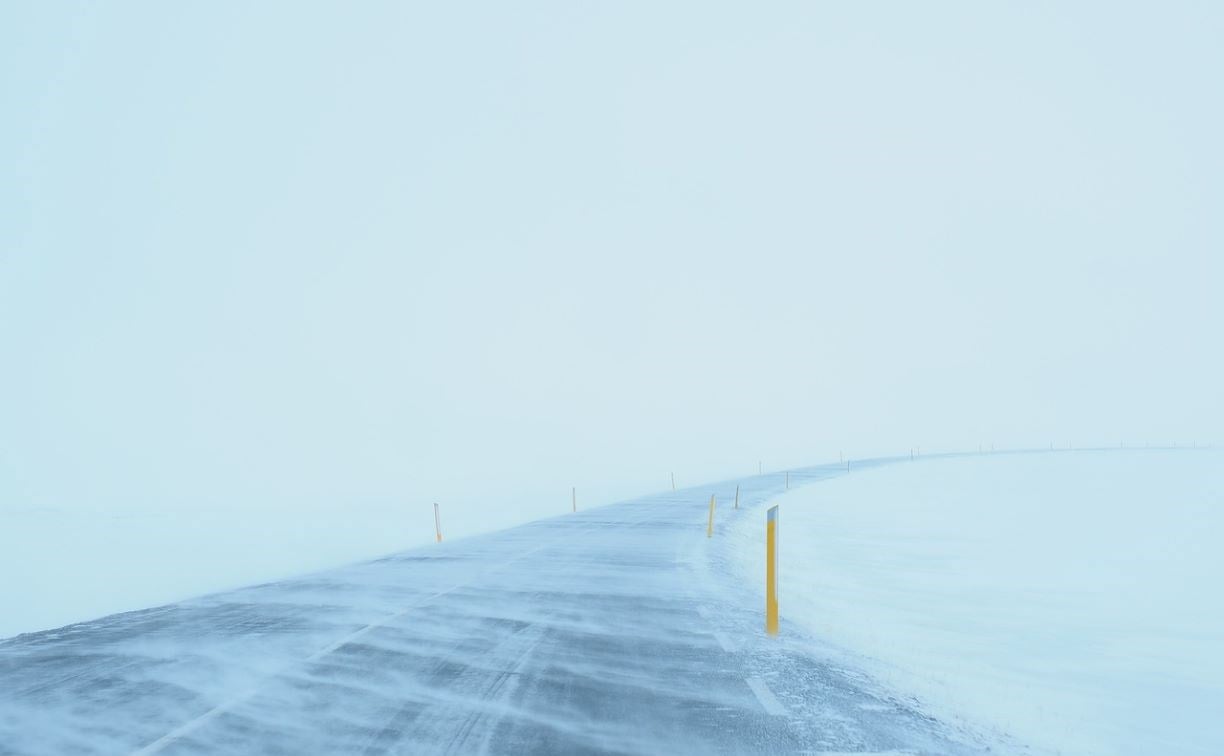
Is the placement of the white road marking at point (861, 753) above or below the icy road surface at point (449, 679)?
below

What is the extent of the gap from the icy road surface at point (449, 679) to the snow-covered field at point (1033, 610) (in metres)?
1.11

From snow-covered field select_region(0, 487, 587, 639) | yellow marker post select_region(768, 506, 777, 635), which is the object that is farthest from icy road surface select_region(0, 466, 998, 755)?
snow-covered field select_region(0, 487, 587, 639)

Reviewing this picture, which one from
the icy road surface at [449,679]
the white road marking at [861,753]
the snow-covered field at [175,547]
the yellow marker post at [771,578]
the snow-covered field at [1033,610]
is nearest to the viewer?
the white road marking at [861,753]

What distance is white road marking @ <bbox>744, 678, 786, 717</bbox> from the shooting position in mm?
5977

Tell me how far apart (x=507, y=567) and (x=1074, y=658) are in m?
9.37

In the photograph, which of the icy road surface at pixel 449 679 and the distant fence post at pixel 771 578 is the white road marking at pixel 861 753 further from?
the distant fence post at pixel 771 578

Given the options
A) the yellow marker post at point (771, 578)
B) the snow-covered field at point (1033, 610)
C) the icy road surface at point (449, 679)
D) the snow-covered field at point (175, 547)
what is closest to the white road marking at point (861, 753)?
the icy road surface at point (449, 679)

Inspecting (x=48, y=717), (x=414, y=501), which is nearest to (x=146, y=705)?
(x=48, y=717)

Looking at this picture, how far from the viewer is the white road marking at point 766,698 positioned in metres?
5.98

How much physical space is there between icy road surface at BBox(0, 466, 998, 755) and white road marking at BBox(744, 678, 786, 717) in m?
0.02

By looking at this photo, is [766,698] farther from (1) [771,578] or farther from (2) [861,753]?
(1) [771,578]

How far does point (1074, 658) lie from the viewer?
32.1 ft

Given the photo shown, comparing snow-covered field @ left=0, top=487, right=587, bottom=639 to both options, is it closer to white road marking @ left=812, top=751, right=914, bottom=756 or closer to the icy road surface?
the icy road surface

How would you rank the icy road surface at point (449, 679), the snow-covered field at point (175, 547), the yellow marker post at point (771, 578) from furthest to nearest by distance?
the snow-covered field at point (175, 547) → the yellow marker post at point (771, 578) → the icy road surface at point (449, 679)
